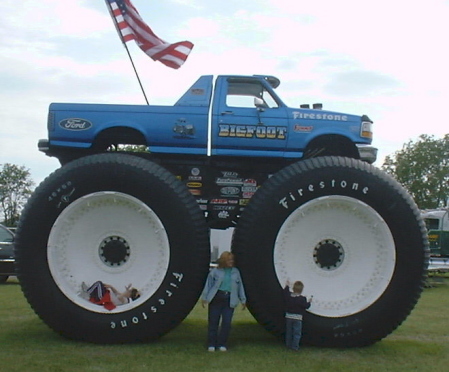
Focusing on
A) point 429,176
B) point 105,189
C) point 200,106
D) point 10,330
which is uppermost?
point 429,176

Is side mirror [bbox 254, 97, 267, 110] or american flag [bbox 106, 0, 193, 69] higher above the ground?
american flag [bbox 106, 0, 193, 69]

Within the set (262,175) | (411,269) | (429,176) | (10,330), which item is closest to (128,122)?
(262,175)

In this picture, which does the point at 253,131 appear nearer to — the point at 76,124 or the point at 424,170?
the point at 76,124

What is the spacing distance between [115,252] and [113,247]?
8 cm

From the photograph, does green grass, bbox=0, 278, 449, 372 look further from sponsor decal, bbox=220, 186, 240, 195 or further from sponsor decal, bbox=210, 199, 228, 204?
sponsor decal, bbox=220, 186, 240, 195

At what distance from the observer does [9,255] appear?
763 inches

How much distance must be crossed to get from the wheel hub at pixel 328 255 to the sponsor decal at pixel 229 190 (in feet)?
5.01

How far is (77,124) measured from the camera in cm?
961

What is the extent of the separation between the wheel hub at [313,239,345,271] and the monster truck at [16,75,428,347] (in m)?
0.01

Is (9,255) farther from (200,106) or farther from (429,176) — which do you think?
(429,176)

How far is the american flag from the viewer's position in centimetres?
1106

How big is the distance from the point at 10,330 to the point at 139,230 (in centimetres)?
272

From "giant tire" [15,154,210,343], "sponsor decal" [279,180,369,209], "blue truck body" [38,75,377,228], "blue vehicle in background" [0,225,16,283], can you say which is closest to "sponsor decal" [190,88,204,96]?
"blue truck body" [38,75,377,228]

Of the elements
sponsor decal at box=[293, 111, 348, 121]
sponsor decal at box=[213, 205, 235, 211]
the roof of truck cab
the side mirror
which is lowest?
sponsor decal at box=[213, 205, 235, 211]
